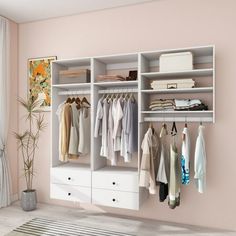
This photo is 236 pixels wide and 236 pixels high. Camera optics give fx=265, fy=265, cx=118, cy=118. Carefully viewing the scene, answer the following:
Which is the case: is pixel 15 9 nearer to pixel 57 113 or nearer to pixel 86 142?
pixel 57 113

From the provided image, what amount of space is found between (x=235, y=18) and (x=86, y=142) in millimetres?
2298

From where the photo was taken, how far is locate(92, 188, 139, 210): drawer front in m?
3.02

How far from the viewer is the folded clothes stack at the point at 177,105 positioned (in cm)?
290

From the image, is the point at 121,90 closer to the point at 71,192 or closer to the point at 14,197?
the point at 71,192

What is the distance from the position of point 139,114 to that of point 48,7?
1967 mm

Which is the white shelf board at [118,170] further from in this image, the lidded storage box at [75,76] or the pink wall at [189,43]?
the lidded storage box at [75,76]

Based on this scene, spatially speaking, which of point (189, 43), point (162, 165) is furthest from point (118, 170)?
point (189, 43)

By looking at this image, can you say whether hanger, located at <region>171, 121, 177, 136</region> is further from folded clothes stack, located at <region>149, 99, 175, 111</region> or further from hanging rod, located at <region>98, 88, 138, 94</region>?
hanging rod, located at <region>98, 88, 138, 94</region>

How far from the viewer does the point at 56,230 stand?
3008 millimetres

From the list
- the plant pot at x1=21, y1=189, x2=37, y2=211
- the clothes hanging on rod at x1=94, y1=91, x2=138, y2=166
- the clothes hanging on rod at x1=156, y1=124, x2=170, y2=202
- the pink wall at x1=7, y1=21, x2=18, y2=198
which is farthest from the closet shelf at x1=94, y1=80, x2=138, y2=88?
the plant pot at x1=21, y1=189, x2=37, y2=211

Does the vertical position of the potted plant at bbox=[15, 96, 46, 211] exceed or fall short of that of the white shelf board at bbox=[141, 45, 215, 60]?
it falls short

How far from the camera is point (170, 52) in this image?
2996mm

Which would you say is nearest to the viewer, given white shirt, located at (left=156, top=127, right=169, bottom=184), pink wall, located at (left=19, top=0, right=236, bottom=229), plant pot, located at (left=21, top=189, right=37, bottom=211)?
white shirt, located at (left=156, top=127, right=169, bottom=184)

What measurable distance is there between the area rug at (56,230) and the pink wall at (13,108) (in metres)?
1.16
